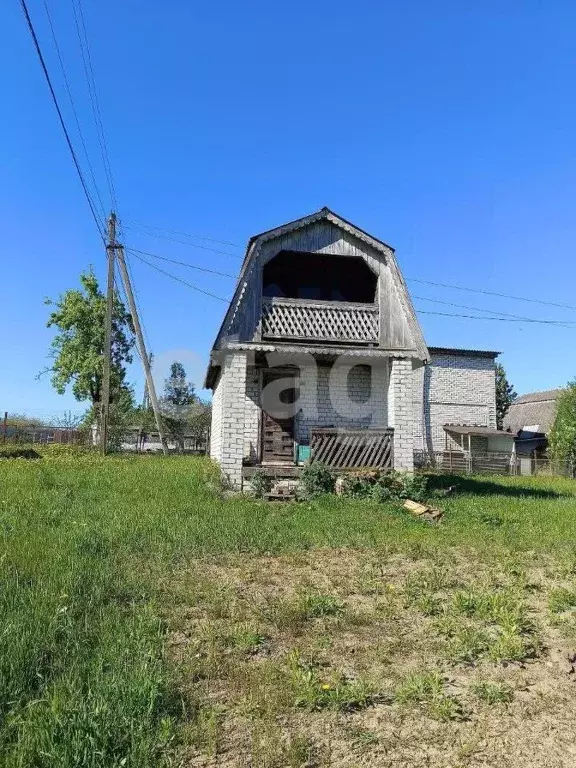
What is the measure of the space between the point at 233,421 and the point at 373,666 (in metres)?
8.30

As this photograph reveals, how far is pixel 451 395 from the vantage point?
87.4ft

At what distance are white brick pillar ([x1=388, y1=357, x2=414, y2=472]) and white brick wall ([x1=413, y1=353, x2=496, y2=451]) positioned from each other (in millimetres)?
13891

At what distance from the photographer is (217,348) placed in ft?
38.7

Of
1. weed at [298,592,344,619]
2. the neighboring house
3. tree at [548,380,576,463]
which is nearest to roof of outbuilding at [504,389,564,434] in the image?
the neighboring house

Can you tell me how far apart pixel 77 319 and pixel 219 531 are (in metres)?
34.6

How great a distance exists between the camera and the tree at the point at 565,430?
25672mm

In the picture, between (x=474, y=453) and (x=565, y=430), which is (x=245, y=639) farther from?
(x=565, y=430)

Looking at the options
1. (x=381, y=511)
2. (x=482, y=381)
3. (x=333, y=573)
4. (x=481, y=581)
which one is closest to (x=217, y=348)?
(x=381, y=511)

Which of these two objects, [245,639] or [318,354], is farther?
[318,354]

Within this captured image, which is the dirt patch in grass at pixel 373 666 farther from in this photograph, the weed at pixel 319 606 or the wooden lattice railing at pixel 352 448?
the wooden lattice railing at pixel 352 448

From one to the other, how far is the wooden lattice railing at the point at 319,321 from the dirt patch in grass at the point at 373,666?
6.97 metres

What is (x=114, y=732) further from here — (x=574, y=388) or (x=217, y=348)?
(x=574, y=388)

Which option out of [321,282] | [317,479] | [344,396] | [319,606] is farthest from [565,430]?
[319,606]

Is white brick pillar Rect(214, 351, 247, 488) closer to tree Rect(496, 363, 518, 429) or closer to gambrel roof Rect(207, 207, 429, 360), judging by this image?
gambrel roof Rect(207, 207, 429, 360)
